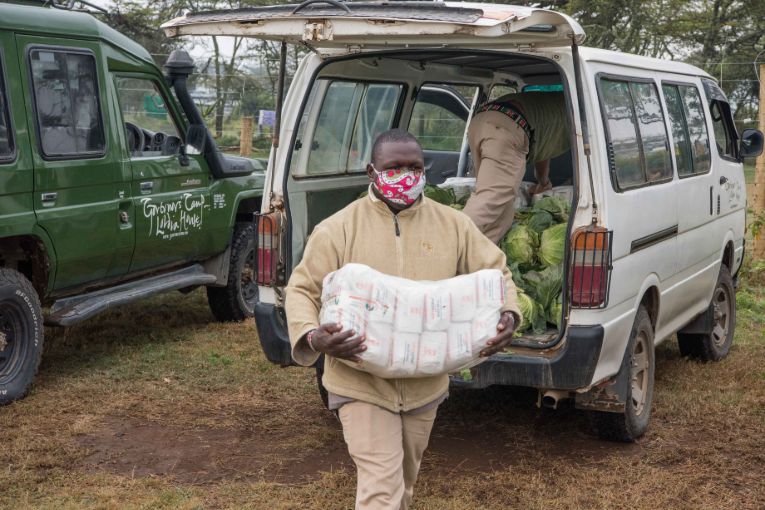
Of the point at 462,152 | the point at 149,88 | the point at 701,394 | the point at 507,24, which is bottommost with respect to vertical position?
the point at 701,394

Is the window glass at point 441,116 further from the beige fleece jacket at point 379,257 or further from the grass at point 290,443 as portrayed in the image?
the beige fleece jacket at point 379,257

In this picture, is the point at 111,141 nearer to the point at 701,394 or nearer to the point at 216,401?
the point at 216,401

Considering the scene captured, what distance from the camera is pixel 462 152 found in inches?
323

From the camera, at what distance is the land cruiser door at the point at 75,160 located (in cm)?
641

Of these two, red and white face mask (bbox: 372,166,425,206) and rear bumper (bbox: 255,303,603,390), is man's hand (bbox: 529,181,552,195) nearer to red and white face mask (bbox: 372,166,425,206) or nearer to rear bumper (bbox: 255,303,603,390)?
rear bumper (bbox: 255,303,603,390)

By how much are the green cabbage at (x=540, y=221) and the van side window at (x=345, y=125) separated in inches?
47.1

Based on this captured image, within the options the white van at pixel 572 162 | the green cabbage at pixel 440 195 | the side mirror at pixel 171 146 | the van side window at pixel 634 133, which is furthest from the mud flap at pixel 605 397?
the side mirror at pixel 171 146

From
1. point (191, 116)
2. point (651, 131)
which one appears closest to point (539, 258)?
point (651, 131)

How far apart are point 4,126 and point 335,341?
12.1 feet

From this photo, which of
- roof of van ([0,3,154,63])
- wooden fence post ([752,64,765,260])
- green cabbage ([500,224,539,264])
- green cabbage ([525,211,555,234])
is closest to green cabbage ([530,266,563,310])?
green cabbage ([500,224,539,264])

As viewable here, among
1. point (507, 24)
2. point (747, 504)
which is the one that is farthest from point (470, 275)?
point (747, 504)

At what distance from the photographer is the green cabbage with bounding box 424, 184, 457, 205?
6.27m

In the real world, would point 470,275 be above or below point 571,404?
above

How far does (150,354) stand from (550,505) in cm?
364
